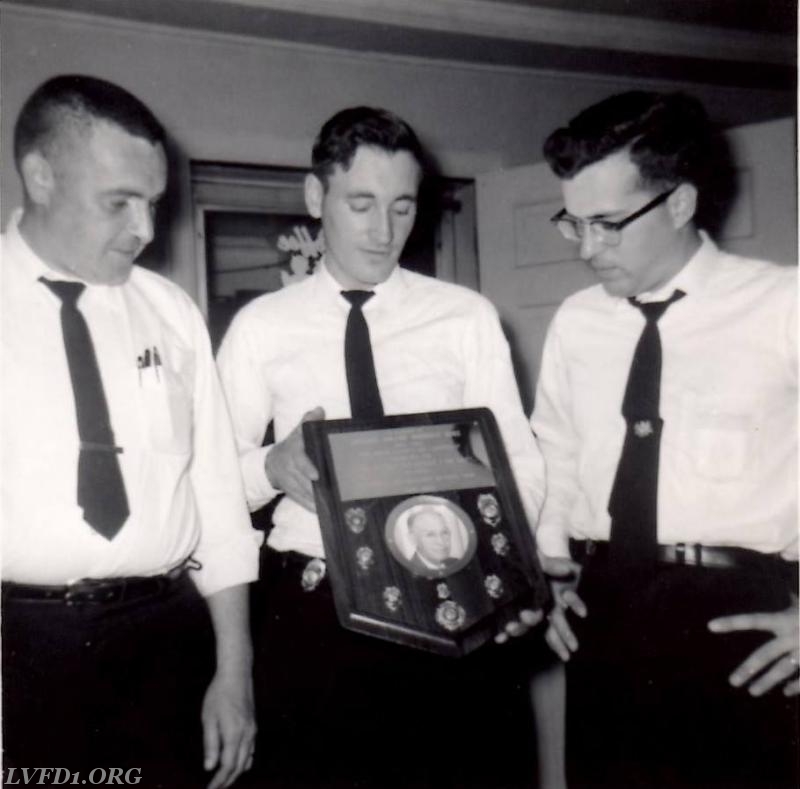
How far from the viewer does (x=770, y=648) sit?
4.72ft

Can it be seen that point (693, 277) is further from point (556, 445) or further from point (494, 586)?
point (494, 586)

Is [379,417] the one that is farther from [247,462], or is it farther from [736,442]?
[736,442]

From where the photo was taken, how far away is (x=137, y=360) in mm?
1510

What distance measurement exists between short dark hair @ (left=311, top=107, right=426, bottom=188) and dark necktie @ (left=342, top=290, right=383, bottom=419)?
0.83ft

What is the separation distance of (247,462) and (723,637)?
0.93 meters

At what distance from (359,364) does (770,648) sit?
86 cm

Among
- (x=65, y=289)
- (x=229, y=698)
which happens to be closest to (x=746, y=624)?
(x=229, y=698)

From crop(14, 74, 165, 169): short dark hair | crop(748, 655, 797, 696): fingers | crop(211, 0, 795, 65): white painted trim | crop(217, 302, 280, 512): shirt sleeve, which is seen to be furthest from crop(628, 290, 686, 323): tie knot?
crop(211, 0, 795, 65): white painted trim

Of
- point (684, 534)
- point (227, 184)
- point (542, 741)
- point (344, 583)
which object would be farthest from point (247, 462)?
point (227, 184)

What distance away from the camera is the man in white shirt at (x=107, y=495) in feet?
4.44

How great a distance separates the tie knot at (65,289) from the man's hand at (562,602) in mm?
982

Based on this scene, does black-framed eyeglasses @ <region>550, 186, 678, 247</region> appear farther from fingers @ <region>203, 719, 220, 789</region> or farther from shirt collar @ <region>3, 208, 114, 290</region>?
fingers @ <region>203, 719, 220, 789</region>

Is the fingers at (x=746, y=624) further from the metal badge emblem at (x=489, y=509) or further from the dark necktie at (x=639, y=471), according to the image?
the metal badge emblem at (x=489, y=509)

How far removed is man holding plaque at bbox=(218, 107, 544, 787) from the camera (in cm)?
160
